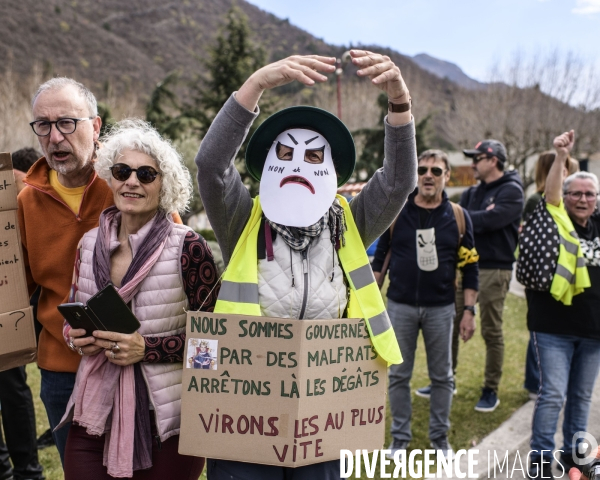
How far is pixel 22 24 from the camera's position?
179 ft

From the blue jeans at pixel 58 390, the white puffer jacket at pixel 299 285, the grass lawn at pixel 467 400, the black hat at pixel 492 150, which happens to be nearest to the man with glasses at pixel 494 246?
the black hat at pixel 492 150

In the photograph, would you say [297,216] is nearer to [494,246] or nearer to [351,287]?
[351,287]

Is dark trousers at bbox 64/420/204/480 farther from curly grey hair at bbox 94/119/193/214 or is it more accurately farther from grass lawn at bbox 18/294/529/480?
grass lawn at bbox 18/294/529/480

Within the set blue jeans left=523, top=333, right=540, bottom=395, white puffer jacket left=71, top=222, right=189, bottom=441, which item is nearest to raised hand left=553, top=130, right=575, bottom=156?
blue jeans left=523, top=333, right=540, bottom=395

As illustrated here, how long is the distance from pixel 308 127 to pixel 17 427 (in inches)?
110

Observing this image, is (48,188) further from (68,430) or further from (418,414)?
(418,414)

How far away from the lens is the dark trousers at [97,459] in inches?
83.1

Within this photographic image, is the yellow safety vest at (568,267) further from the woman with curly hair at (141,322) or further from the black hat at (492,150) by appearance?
the woman with curly hair at (141,322)

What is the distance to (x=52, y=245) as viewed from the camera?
8.25ft

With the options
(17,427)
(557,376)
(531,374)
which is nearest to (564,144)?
(557,376)

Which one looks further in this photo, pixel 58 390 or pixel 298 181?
pixel 58 390

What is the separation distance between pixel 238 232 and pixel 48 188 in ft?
3.33

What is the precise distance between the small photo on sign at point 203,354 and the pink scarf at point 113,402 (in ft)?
0.96

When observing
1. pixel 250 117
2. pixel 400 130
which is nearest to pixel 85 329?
pixel 250 117
